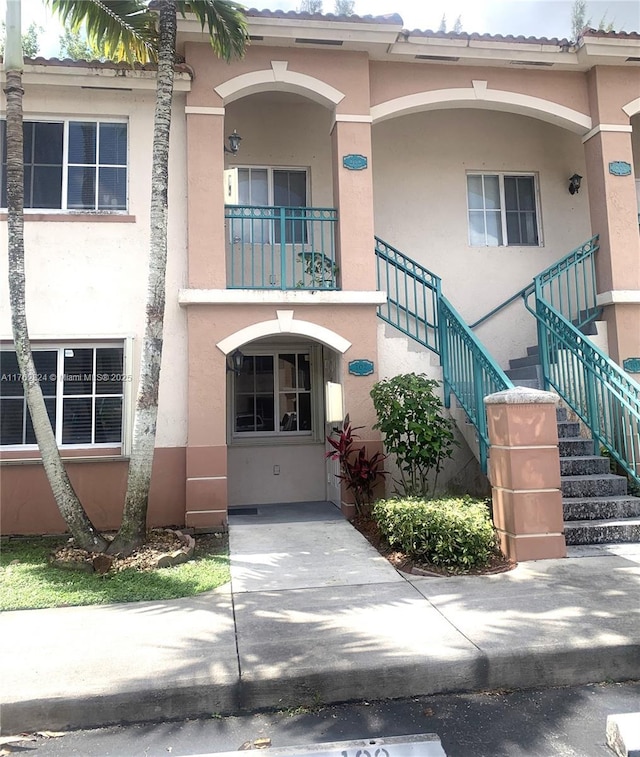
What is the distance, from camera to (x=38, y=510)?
23.6ft

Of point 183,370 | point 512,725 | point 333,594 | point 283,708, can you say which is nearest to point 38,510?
point 183,370

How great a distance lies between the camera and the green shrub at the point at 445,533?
18.0 ft

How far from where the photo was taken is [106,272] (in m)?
7.62

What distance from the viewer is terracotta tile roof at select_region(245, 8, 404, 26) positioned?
24.5ft

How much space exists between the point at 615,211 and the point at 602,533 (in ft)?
16.2

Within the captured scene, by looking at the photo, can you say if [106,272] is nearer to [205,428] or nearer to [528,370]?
[205,428]

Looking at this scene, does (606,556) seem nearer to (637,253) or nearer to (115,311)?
(637,253)

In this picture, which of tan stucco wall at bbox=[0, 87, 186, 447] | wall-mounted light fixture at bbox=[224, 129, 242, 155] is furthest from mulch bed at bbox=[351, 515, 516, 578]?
wall-mounted light fixture at bbox=[224, 129, 242, 155]

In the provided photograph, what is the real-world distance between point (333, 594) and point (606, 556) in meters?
2.87

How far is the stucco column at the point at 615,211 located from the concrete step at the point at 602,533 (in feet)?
9.91

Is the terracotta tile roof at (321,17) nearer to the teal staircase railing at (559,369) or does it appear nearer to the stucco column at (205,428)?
the teal staircase railing at (559,369)

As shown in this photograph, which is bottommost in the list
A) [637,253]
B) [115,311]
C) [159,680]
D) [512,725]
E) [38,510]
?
[512,725]

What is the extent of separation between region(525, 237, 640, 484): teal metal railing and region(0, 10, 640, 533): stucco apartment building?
1.26 metres

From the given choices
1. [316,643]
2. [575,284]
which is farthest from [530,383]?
[316,643]
